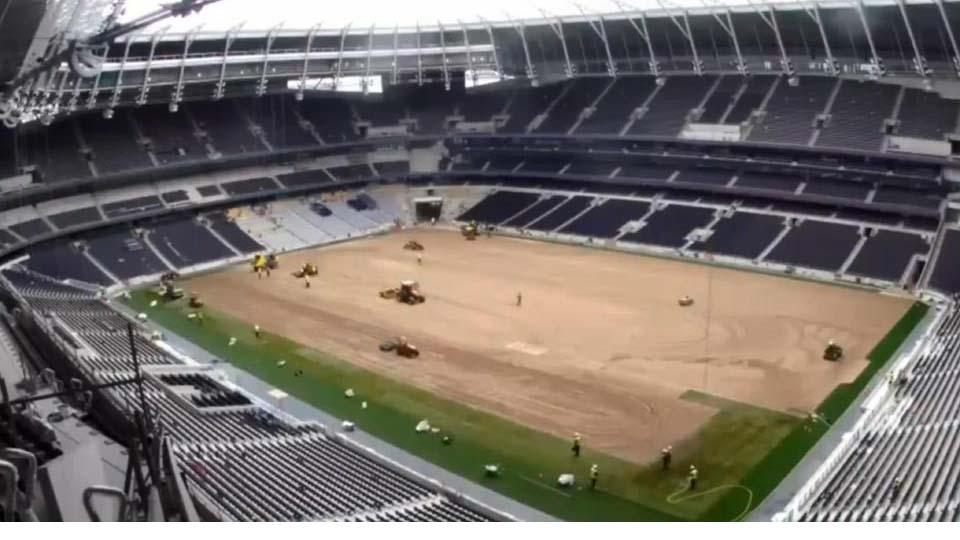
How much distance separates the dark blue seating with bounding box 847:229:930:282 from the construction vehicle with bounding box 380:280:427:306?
1545cm

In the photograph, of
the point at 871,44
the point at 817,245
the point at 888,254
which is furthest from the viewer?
the point at 871,44

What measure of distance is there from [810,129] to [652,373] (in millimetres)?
21627

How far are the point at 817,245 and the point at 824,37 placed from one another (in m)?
9.24

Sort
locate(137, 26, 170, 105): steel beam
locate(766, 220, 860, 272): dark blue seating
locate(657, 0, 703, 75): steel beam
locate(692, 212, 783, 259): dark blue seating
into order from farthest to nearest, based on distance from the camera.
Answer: locate(657, 0, 703, 75): steel beam → locate(137, 26, 170, 105): steel beam → locate(692, 212, 783, 259): dark blue seating → locate(766, 220, 860, 272): dark blue seating

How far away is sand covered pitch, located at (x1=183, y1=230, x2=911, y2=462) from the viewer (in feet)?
67.1

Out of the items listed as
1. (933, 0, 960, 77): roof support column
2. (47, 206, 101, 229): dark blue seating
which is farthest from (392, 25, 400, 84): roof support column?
(933, 0, 960, 77): roof support column

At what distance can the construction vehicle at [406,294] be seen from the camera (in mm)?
30141

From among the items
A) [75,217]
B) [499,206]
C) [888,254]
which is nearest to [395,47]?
[499,206]

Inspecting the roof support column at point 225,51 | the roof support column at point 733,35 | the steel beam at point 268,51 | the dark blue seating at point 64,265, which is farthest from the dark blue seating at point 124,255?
the roof support column at point 733,35

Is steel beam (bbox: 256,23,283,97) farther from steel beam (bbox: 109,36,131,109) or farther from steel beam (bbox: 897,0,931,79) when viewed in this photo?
steel beam (bbox: 897,0,931,79)

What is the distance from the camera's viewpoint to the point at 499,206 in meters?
45.5

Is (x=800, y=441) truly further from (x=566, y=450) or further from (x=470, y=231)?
(x=470, y=231)

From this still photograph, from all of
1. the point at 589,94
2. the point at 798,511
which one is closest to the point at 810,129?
the point at 589,94
